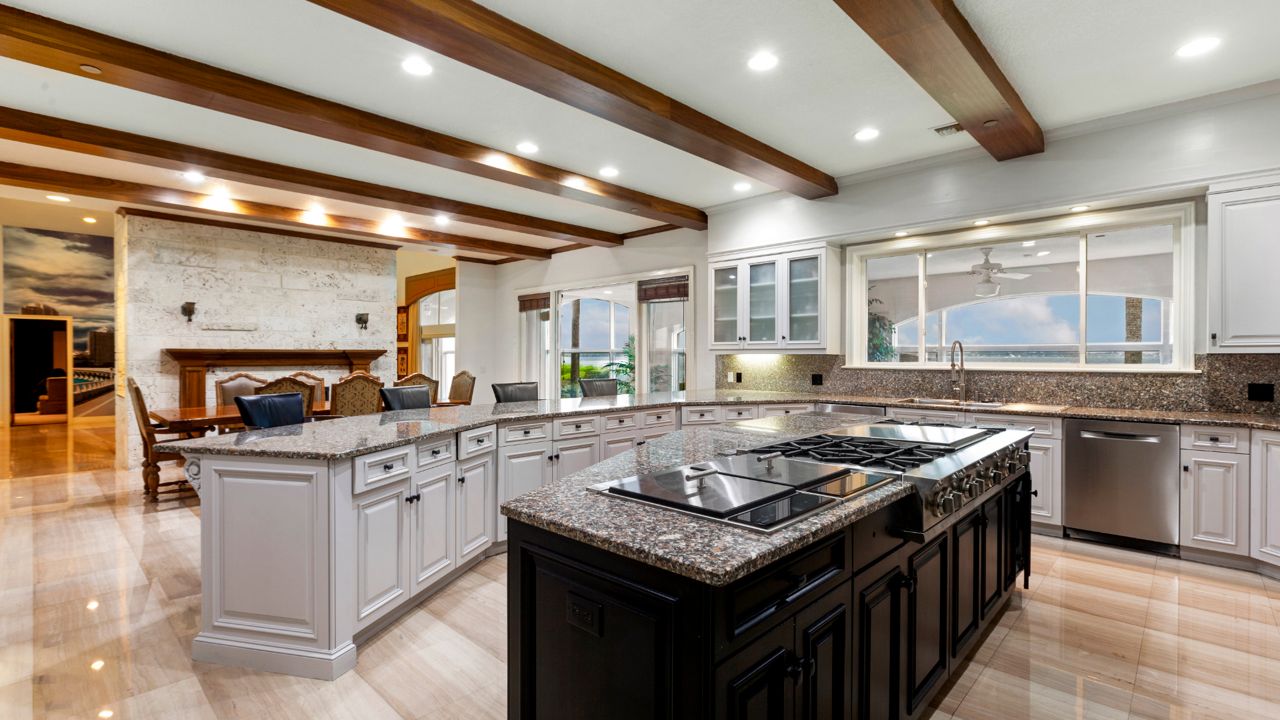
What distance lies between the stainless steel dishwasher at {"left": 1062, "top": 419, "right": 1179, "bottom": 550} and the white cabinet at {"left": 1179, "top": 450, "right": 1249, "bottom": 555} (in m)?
0.06

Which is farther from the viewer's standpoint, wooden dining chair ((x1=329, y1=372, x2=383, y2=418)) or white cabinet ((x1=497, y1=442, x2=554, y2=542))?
wooden dining chair ((x1=329, y1=372, x2=383, y2=418))

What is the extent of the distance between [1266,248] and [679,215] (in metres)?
3.94

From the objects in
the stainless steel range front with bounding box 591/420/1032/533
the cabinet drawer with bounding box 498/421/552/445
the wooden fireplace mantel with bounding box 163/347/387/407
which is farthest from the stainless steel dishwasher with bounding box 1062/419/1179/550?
the wooden fireplace mantel with bounding box 163/347/387/407

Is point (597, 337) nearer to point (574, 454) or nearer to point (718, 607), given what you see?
point (574, 454)

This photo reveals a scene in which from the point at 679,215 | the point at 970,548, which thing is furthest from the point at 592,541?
the point at 679,215

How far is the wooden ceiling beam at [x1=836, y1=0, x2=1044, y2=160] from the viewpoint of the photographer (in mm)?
2201

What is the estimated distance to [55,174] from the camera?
14.9 feet

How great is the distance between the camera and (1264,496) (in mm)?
3045

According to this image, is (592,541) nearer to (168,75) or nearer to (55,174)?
(168,75)

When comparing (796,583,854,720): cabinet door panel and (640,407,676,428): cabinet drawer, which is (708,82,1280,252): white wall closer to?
(640,407,676,428): cabinet drawer

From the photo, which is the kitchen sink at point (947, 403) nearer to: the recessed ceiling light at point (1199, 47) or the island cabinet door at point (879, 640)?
the recessed ceiling light at point (1199, 47)

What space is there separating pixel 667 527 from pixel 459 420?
7.19ft

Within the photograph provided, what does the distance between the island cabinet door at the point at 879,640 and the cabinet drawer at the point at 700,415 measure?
9.61ft

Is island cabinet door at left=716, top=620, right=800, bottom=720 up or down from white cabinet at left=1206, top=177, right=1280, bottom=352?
down
